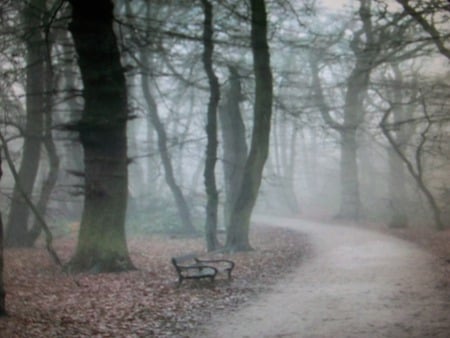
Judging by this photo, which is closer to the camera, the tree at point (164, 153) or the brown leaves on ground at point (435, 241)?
the brown leaves on ground at point (435, 241)

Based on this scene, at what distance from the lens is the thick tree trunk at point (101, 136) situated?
12617 mm

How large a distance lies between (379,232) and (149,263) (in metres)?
11.4

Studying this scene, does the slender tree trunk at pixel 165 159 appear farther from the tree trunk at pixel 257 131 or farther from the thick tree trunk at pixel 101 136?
the thick tree trunk at pixel 101 136

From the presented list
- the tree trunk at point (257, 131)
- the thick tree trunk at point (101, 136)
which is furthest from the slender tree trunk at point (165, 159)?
the thick tree trunk at point (101, 136)

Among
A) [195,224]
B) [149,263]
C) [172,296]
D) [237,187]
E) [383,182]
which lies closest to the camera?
[172,296]

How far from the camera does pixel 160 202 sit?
29.8m

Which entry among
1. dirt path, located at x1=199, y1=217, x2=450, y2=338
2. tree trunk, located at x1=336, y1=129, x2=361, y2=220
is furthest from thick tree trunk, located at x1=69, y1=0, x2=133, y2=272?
tree trunk, located at x1=336, y1=129, x2=361, y2=220

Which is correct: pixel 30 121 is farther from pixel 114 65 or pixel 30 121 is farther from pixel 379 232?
pixel 379 232

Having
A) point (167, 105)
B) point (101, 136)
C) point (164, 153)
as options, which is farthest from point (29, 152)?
point (164, 153)

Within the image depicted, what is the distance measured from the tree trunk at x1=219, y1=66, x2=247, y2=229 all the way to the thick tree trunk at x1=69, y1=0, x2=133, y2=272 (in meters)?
6.11

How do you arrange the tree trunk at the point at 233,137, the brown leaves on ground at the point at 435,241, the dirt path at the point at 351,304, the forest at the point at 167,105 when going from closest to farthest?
the dirt path at the point at 351,304
the brown leaves on ground at the point at 435,241
the forest at the point at 167,105
the tree trunk at the point at 233,137

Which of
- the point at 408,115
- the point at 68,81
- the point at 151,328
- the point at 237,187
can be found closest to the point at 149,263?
the point at 151,328

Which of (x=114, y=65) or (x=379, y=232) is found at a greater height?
(x=114, y=65)

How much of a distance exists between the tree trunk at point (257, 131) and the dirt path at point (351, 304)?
10.5 feet
